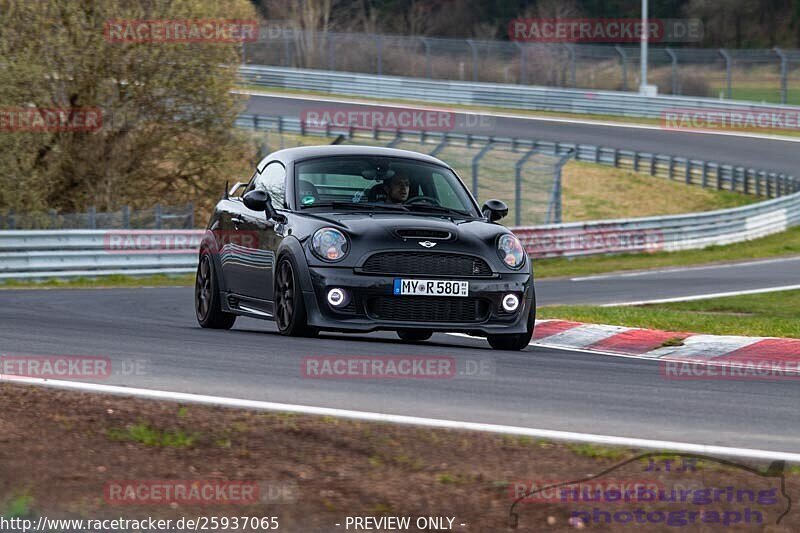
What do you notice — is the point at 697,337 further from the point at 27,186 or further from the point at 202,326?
the point at 27,186

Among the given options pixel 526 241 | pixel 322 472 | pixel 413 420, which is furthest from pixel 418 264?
pixel 526 241

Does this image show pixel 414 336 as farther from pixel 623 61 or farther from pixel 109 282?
pixel 623 61

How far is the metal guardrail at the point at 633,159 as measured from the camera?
130ft

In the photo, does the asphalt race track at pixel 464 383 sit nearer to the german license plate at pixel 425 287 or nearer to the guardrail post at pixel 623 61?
the german license plate at pixel 425 287

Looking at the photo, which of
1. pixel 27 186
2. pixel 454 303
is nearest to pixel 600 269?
pixel 27 186

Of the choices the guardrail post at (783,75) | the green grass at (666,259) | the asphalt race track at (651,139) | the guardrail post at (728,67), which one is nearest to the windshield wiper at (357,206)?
the green grass at (666,259)

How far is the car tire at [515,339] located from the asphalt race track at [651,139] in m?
32.5

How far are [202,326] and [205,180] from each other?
17385 millimetres

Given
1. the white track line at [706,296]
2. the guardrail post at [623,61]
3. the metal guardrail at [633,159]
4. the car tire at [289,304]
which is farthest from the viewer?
the guardrail post at [623,61]

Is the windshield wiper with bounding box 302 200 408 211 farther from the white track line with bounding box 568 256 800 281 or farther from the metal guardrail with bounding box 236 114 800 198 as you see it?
the metal guardrail with bounding box 236 114 800 198

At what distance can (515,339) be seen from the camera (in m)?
10.9

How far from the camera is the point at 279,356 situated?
9344mm

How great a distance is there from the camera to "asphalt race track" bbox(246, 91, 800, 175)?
4394 cm

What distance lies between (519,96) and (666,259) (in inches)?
935
